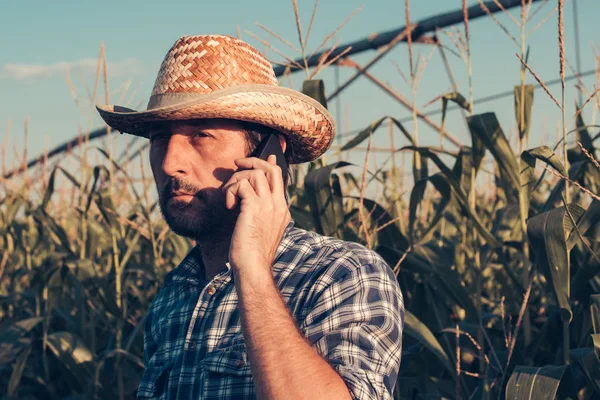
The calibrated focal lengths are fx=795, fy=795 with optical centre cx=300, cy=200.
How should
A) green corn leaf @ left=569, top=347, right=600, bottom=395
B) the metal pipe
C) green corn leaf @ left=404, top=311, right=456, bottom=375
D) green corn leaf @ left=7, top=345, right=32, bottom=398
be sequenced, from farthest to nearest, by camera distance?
1. the metal pipe
2. green corn leaf @ left=7, top=345, right=32, bottom=398
3. green corn leaf @ left=404, top=311, right=456, bottom=375
4. green corn leaf @ left=569, top=347, right=600, bottom=395

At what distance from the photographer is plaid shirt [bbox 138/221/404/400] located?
1698mm

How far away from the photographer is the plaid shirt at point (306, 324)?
5.57 ft

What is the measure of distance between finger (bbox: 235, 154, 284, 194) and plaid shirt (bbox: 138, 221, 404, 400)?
185mm

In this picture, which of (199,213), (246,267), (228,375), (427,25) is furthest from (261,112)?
(427,25)

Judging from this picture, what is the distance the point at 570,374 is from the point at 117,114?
1.66 m

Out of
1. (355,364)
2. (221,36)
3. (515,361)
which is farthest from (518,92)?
(355,364)

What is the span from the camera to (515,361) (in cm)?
291

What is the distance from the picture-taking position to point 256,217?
1.85 metres

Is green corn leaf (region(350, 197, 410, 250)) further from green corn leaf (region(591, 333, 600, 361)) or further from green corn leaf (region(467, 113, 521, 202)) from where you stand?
green corn leaf (region(591, 333, 600, 361))

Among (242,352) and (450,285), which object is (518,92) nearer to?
(450,285)

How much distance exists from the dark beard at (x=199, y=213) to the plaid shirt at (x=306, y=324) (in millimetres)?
147

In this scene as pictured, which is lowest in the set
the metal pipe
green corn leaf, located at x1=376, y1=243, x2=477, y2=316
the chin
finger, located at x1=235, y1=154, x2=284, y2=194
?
green corn leaf, located at x1=376, y1=243, x2=477, y2=316

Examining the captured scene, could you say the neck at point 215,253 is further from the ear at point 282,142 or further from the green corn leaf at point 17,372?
the green corn leaf at point 17,372

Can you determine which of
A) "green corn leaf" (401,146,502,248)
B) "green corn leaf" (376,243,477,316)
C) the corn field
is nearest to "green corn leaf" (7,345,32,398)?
the corn field
